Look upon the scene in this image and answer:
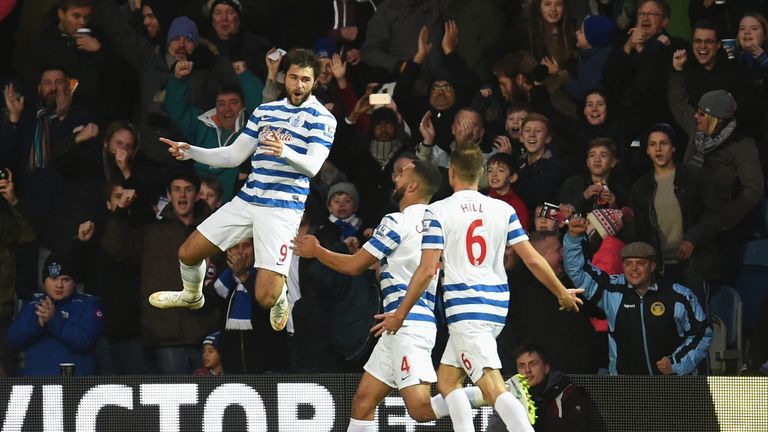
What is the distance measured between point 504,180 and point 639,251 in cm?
129

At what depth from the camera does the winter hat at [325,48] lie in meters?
14.3

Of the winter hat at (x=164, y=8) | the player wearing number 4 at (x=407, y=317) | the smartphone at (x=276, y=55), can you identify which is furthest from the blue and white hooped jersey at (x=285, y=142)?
the winter hat at (x=164, y=8)

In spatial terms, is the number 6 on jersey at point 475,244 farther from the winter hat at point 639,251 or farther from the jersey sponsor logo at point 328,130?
the winter hat at point 639,251

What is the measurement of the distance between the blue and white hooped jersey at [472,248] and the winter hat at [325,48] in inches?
190

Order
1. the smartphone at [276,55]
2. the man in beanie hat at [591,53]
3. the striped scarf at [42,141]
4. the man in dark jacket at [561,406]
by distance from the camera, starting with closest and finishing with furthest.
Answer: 1. the man in dark jacket at [561,406]
2. the smartphone at [276,55]
3. the man in beanie hat at [591,53]
4. the striped scarf at [42,141]

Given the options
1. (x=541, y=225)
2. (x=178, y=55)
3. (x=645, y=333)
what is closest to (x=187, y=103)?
(x=178, y=55)

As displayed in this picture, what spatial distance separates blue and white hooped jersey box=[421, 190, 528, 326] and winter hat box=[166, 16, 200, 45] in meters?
5.07

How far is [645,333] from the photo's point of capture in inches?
482

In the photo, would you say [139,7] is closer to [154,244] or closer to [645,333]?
[154,244]

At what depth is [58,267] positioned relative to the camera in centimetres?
1331

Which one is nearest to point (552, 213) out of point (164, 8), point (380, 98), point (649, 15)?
point (380, 98)

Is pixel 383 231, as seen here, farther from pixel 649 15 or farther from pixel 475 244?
pixel 649 15

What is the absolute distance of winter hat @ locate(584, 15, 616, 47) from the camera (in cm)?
1377

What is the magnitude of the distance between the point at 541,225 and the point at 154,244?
10.5 feet
